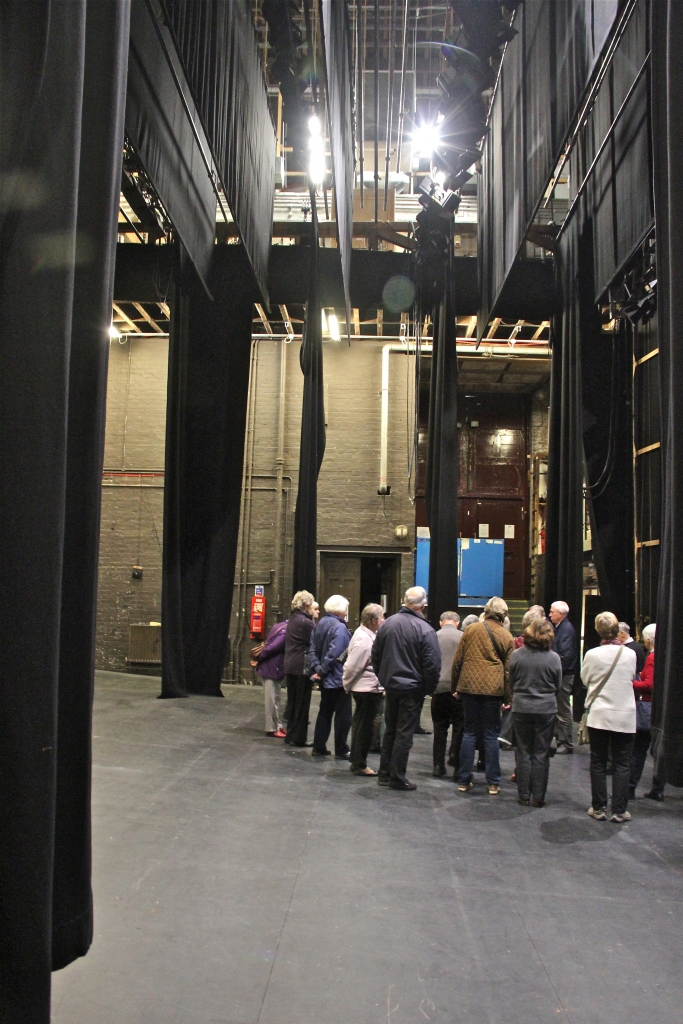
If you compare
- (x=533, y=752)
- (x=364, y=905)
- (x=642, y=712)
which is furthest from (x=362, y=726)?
(x=364, y=905)

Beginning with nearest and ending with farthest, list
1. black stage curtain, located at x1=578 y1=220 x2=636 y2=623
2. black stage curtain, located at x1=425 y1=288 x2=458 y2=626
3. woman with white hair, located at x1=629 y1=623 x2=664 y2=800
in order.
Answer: woman with white hair, located at x1=629 y1=623 x2=664 y2=800, black stage curtain, located at x1=578 y1=220 x2=636 y2=623, black stage curtain, located at x1=425 y1=288 x2=458 y2=626

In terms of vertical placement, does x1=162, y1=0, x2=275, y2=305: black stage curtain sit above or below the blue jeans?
above

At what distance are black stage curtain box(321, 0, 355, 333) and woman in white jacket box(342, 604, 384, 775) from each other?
16.1 feet

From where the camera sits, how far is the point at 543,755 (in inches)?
234

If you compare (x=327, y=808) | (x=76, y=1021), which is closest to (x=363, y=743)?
(x=327, y=808)

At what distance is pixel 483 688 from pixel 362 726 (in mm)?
1191

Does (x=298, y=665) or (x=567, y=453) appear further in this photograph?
(x=567, y=453)

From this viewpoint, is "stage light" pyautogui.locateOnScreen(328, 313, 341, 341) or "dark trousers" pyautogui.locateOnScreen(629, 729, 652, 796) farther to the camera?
"stage light" pyautogui.locateOnScreen(328, 313, 341, 341)

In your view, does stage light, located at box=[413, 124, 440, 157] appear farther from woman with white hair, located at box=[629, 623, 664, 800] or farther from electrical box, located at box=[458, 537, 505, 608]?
electrical box, located at box=[458, 537, 505, 608]

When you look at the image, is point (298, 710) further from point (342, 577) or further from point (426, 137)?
point (426, 137)

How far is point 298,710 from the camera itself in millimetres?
7820

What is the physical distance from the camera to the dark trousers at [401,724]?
6.24 m

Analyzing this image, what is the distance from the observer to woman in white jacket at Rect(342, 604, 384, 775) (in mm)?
6699

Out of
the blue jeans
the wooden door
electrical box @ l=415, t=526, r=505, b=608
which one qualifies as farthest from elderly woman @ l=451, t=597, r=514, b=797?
electrical box @ l=415, t=526, r=505, b=608
